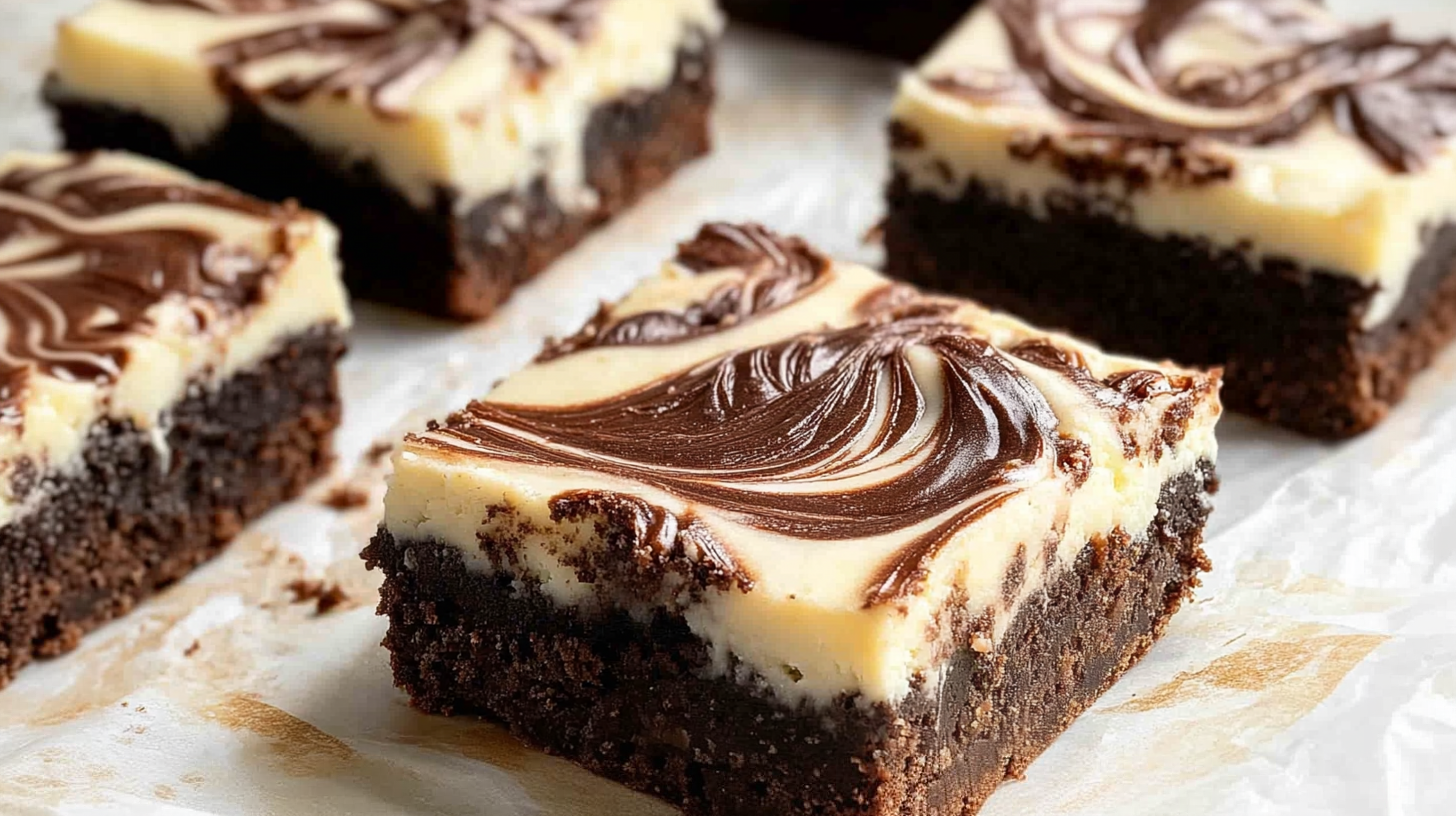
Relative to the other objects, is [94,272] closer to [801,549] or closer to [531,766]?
[531,766]

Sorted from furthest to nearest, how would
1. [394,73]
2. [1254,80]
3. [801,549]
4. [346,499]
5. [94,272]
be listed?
[394,73], [1254,80], [346,499], [94,272], [801,549]

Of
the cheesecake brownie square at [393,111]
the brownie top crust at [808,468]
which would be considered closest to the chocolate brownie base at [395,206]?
the cheesecake brownie square at [393,111]

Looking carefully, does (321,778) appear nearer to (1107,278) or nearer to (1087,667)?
(1087,667)

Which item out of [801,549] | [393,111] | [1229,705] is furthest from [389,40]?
[1229,705]

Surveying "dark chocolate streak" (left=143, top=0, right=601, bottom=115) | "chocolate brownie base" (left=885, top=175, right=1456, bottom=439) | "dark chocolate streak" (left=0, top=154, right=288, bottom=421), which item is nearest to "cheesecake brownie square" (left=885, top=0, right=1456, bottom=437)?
"chocolate brownie base" (left=885, top=175, right=1456, bottom=439)

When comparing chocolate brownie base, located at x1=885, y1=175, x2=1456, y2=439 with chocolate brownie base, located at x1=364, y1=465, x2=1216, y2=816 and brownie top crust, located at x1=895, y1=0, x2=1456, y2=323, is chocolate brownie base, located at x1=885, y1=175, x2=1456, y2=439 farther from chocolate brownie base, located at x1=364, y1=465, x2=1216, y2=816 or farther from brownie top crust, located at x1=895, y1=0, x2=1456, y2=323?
chocolate brownie base, located at x1=364, y1=465, x2=1216, y2=816

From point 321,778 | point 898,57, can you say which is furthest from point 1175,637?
point 898,57

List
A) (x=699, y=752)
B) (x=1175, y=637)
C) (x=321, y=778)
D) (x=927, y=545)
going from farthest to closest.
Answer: (x=1175, y=637)
(x=321, y=778)
(x=699, y=752)
(x=927, y=545)
